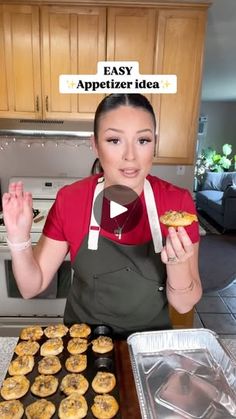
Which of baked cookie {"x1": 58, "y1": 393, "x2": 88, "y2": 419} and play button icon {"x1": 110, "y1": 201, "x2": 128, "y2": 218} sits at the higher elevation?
play button icon {"x1": 110, "y1": 201, "x2": 128, "y2": 218}

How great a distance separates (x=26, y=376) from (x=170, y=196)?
654 mm

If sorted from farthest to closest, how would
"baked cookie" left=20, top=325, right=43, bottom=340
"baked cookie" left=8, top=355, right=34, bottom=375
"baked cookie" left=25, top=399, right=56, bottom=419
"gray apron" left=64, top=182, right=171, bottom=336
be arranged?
"gray apron" left=64, top=182, right=171, bottom=336 < "baked cookie" left=20, top=325, right=43, bottom=340 < "baked cookie" left=8, top=355, right=34, bottom=375 < "baked cookie" left=25, top=399, right=56, bottom=419

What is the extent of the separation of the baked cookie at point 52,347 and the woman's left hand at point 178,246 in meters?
0.36

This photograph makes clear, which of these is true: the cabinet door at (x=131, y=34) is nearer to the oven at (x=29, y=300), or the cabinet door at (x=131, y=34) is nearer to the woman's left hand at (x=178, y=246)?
the oven at (x=29, y=300)

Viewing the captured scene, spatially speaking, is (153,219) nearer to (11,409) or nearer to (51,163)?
(11,409)

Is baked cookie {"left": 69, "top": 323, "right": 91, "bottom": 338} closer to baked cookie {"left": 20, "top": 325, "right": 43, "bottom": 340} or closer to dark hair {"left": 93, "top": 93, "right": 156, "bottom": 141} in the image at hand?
baked cookie {"left": 20, "top": 325, "right": 43, "bottom": 340}

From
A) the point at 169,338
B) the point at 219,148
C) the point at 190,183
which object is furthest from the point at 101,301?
the point at 219,148

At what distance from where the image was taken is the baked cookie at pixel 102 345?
0.79 metres

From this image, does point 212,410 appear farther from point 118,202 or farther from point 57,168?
point 57,168

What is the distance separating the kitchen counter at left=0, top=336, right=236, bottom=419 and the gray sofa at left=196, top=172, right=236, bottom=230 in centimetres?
461

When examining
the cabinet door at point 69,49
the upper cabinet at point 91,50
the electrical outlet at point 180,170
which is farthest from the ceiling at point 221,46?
the electrical outlet at point 180,170

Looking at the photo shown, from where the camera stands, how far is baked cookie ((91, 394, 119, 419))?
614 mm

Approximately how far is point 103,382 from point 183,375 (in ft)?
0.72

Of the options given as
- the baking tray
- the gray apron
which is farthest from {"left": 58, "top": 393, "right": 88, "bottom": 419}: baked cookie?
the gray apron
